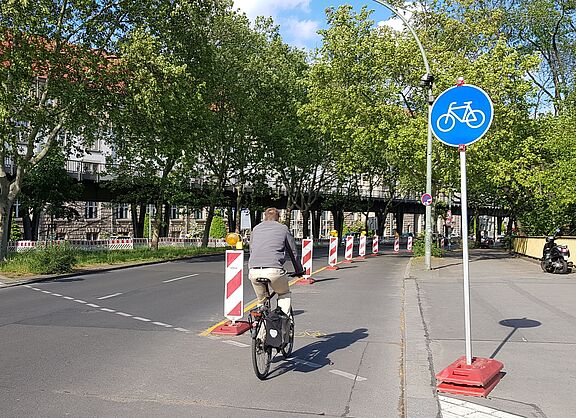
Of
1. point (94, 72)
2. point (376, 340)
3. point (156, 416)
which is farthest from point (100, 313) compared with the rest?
point (94, 72)

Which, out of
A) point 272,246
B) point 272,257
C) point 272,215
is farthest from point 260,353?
point 272,215

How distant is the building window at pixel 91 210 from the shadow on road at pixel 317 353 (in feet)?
178

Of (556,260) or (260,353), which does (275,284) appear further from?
(556,260)

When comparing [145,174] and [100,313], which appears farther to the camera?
[145,174]

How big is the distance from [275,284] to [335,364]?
1.22 m

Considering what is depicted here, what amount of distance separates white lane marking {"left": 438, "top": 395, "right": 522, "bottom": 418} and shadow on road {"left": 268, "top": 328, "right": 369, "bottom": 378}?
1.88 m

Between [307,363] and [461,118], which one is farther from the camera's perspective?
[307,363]

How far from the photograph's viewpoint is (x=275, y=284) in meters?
7.03

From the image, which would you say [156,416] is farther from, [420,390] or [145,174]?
[145,174]

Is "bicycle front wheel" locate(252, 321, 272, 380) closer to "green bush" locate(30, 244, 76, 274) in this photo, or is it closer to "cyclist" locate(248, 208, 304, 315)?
"cyclist" locate(248, 208, 304, 315)

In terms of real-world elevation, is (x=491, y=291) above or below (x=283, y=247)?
below

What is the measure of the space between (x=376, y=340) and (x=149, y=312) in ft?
15.2

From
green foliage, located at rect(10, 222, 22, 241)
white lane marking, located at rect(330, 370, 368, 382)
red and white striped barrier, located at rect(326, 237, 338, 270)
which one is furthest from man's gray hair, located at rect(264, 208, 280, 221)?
green foliage, located at rect(10, 222, 22, 241)

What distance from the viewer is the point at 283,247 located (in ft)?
23.4
